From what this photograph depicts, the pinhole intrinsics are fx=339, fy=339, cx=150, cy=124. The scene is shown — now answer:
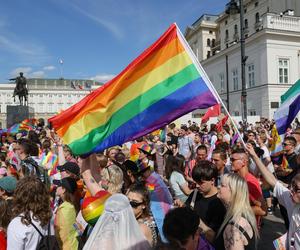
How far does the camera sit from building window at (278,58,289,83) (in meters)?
33.1

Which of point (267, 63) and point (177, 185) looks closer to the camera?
point (177, 185)

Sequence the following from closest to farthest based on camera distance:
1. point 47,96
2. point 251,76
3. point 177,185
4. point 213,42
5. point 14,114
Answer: point 177,185, point 14,114, point 251,76, point 213,42, point 47,96

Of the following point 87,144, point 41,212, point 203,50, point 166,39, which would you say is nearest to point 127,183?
point 87,144

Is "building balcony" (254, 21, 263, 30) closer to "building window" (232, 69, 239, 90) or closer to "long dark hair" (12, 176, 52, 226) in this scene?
"building window" (232, 69, 239, 90)

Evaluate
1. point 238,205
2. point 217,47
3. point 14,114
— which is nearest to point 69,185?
point 238,205

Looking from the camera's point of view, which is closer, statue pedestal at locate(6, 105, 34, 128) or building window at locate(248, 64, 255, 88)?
statue pedestal at locate(6, 105, 34, 128)

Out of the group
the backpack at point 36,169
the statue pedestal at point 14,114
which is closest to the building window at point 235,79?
the statue pedestal at point 14,114

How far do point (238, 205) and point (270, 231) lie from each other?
3.78 metres

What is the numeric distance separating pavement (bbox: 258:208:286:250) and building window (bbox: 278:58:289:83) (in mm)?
28450

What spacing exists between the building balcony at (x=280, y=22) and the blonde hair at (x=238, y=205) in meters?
32.4

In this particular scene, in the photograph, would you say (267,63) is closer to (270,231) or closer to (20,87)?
(20,87)

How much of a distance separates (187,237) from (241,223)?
71 cm

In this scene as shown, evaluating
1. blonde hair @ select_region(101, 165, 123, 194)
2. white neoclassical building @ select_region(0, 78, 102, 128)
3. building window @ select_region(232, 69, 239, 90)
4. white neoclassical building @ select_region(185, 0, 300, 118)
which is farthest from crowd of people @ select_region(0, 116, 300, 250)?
white neoclassical building @ select_region(0, 78, 102, 128)

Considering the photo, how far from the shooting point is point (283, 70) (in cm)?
3328
